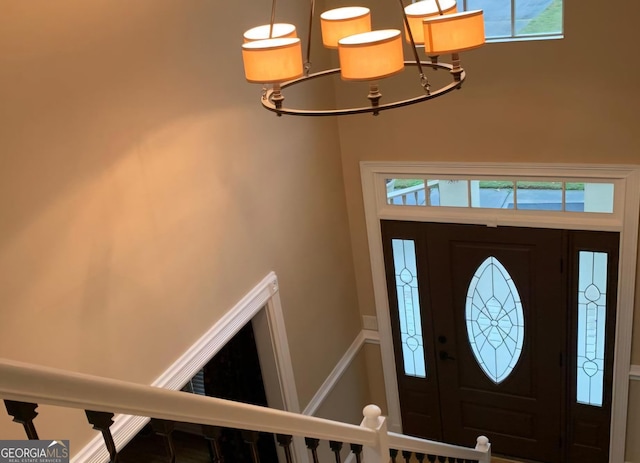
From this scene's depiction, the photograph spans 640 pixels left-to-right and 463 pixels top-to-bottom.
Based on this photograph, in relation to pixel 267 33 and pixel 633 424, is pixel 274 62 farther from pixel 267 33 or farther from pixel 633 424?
pixel 633 424

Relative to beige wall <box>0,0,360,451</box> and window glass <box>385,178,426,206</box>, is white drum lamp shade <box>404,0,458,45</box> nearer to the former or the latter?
beige wall <box>0,0,360,451</box>

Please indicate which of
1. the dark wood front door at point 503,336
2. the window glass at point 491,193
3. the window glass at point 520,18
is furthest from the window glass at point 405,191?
the window glass at point 520,18

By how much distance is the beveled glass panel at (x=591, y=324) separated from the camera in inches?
168

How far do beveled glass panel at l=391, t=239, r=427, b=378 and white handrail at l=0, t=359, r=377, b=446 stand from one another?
321 cm

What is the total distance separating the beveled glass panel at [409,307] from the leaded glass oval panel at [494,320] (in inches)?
16.1

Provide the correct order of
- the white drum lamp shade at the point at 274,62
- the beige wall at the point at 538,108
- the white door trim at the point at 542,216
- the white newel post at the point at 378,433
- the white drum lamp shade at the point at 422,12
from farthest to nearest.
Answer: the white door trim at the point at 542,216 < the beige wall at the point at 538,108 < the white newel post at the point at 378,433 < the white drum lamp shade at the point at 422,12 < the white drum lamp shade at the point at 274,62

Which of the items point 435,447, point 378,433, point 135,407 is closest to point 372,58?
point 135,407

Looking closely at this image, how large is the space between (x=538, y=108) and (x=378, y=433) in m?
2.49

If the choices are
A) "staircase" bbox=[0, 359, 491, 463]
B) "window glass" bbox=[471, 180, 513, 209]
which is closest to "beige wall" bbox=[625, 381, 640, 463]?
"window glass" bbox=[471, 180, 513, 209]

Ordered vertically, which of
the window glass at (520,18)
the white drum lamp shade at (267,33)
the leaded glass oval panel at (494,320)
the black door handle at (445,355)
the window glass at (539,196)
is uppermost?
the white drum lamp shade at (267,33)

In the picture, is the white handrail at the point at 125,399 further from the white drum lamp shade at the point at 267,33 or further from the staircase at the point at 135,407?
the white drum lamp shade at the point at 267,33

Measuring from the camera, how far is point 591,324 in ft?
14.5

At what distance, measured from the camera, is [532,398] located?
486cm

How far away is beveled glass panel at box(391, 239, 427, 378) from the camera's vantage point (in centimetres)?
480
